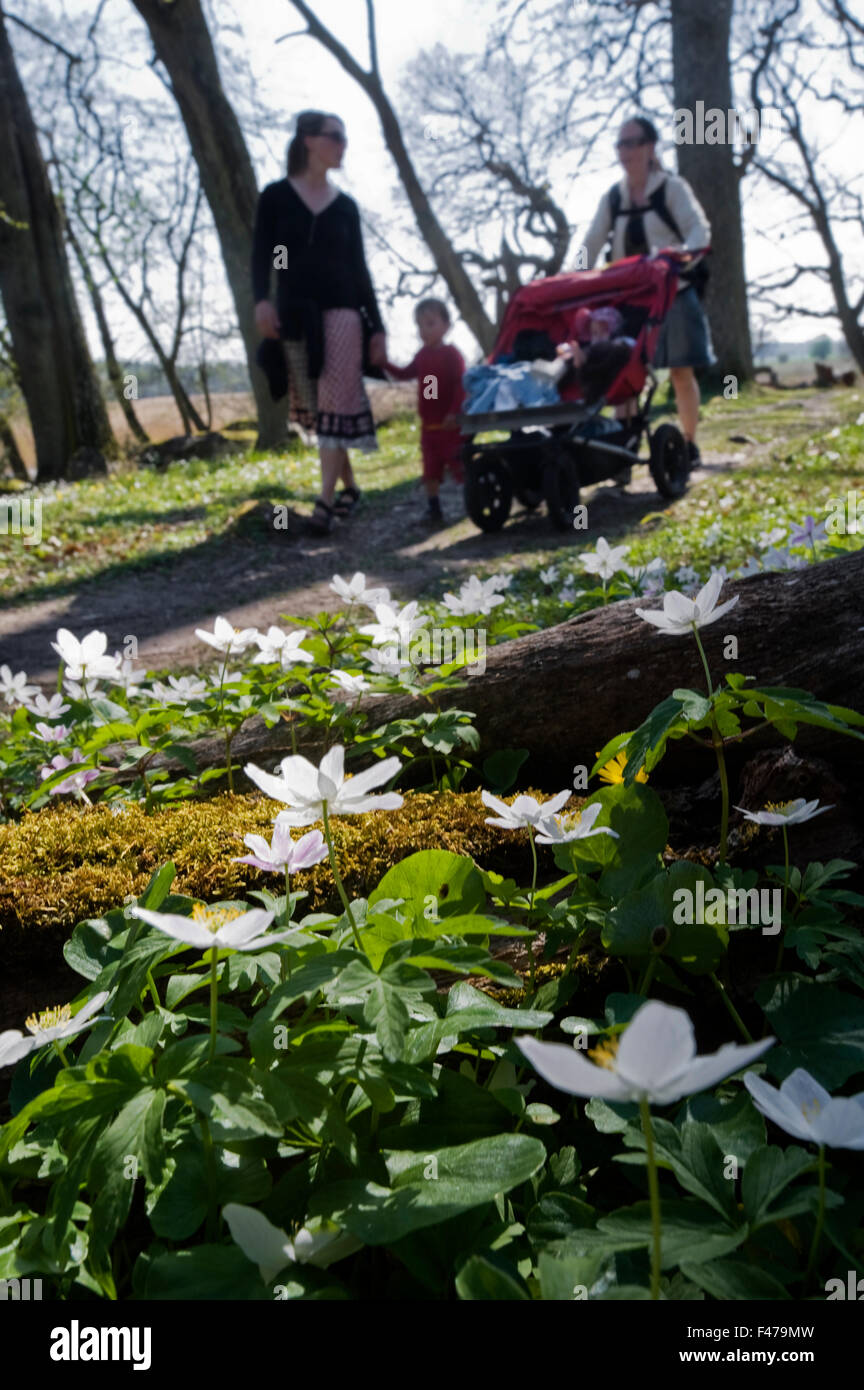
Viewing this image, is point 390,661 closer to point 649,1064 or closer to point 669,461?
point 649,1064

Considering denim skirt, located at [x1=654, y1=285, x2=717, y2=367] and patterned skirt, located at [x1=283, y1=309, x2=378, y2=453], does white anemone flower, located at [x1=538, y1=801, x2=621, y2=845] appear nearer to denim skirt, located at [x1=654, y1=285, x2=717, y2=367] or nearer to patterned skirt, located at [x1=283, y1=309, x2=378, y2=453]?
patterned skirt, located at [x1=283, y1=309, x2=378, y2=453]

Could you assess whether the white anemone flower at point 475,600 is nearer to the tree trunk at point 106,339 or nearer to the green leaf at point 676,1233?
the green leaf at point 676,1233

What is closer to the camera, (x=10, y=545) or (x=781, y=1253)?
(x=781, y=1253)

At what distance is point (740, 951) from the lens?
140 centimetres

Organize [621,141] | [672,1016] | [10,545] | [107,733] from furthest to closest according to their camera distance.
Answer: [10,545] → [621,141] → [107,733] → [672,1016]

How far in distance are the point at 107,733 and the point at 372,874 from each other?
706 millimetres

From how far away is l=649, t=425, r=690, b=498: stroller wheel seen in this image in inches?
293

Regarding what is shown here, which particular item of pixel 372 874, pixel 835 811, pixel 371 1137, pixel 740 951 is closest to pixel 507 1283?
pixel 371 1137

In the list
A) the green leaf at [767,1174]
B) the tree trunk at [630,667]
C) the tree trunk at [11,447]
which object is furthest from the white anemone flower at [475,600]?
the tree trunk at [11,447]

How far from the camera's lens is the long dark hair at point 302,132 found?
7062mm

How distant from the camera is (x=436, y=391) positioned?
8.70 meters

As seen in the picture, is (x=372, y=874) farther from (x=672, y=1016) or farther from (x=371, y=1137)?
(x=672, y=1016)

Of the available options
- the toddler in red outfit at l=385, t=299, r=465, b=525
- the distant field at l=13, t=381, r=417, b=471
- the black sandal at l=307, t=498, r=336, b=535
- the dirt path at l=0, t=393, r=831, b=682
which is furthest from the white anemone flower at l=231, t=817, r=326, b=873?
the distant field at l=13, t=381, r=417, b=471

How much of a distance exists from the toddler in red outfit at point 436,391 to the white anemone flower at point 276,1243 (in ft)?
26.2
